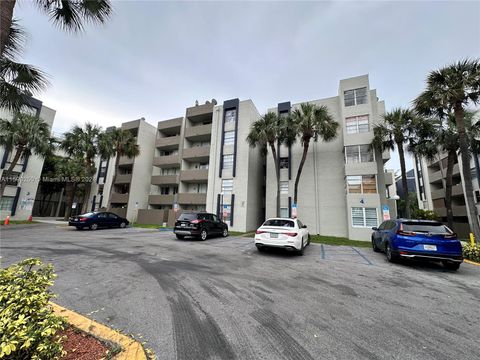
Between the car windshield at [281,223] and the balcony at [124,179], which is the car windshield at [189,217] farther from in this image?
the balcony at [124,179]

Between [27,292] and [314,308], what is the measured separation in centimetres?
440

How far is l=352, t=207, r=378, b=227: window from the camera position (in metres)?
17.2

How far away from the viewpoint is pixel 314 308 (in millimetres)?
4156

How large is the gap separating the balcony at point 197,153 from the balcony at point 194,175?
1.94 metres

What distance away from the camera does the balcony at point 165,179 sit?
27.4 m

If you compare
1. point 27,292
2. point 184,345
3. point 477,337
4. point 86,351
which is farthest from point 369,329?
point 27,292

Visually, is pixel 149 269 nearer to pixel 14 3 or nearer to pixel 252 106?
pixel 14 3

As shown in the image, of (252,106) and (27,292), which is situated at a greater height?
(252,106)

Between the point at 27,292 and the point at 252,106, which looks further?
the point at 252,106

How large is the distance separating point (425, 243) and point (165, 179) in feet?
86.2

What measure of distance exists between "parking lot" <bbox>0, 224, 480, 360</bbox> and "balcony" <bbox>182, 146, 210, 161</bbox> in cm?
1894

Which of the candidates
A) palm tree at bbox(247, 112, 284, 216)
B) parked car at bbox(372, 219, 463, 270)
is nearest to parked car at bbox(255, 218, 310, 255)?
parked car at bbox(372, 219, 463, 270)

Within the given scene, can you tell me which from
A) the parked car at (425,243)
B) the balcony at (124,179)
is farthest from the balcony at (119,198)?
the parked car at (425,243)

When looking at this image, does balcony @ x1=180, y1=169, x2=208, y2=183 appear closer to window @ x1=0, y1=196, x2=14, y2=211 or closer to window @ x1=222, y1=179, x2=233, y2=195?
window @ x1=222, y1=179, x2=233, y2=195
